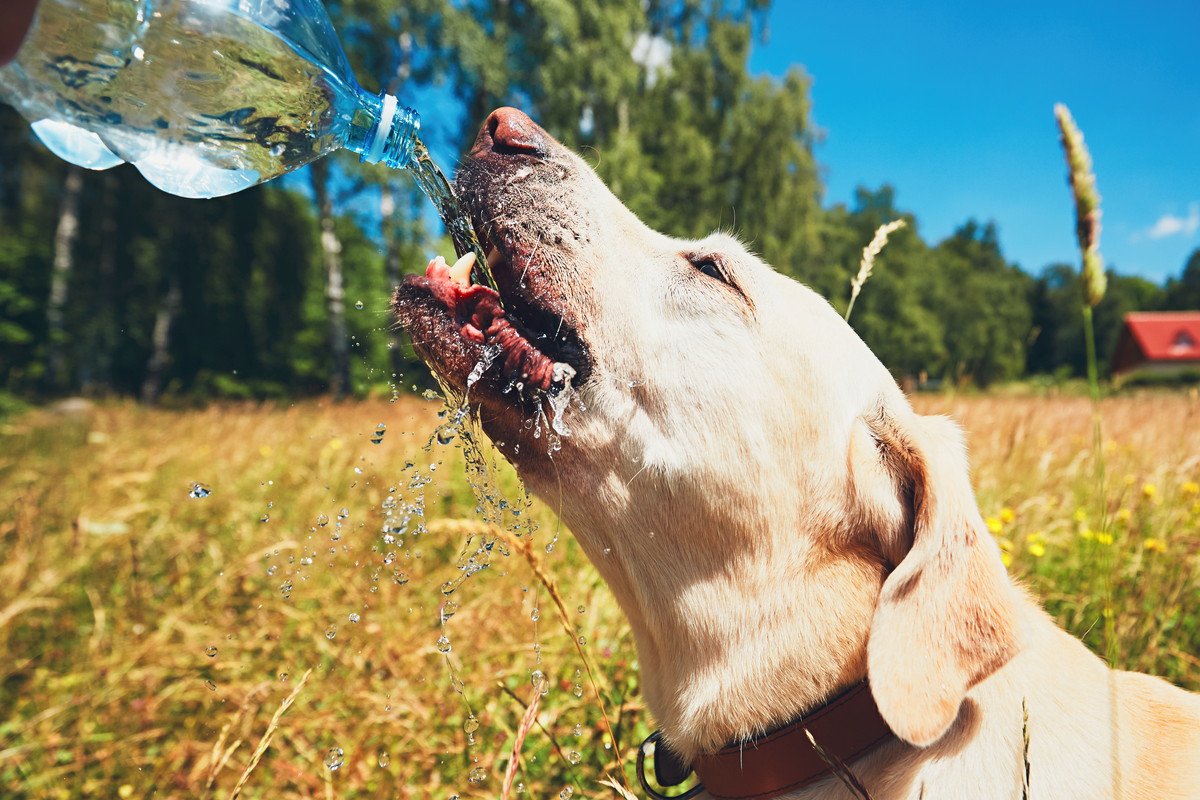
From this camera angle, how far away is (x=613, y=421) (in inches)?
81.7

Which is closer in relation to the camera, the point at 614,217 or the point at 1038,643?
the point at 1038,643

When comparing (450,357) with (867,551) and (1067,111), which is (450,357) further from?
(1067,111)

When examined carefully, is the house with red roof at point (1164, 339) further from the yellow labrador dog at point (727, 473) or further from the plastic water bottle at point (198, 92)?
the plastic water bottle at point (198, 92)

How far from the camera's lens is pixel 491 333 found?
6.82ft

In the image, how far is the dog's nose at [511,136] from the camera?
89.0 inches

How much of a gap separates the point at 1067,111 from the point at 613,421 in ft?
4.22

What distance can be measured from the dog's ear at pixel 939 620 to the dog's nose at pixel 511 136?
1.55 meters

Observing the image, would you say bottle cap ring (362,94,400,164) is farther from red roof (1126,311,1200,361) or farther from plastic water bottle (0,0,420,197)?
red roof (1126,311,1200,361)

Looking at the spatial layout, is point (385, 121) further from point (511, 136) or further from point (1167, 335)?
point (1167, 335)

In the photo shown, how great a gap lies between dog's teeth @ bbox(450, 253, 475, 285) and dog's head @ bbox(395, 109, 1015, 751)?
0.04 m

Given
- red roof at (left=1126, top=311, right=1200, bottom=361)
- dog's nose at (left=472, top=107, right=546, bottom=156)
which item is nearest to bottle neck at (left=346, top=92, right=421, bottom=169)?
dog's nose at (left=472, top=107, right=546, bottom=156)

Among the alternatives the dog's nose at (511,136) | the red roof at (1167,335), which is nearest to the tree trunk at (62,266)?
the dog's nose at (511,136)

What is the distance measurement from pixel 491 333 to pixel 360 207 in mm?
17288


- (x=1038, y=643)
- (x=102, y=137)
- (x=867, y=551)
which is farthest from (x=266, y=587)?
(x=1038, y=643)
